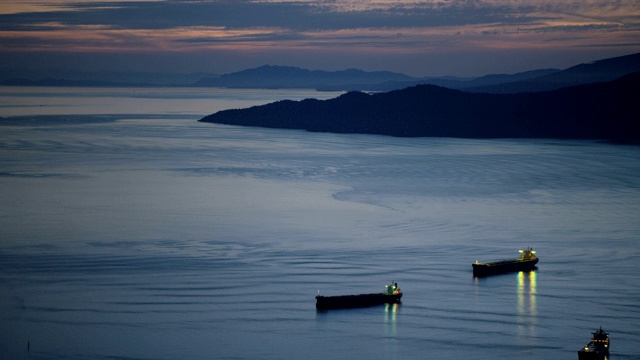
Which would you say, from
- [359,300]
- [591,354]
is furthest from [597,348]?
[359,300]

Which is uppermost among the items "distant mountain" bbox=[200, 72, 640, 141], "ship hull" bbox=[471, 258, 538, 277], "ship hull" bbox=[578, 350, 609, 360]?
"distant mountain" bbox=[200, 72, 640, 141]

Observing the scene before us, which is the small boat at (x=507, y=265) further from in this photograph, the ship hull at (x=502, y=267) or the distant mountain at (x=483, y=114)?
the distant mountain at (x=483, y=114)

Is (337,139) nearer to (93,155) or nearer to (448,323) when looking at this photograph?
(93,155)

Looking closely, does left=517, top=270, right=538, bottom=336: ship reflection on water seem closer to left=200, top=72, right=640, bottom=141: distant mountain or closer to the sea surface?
the sea surface

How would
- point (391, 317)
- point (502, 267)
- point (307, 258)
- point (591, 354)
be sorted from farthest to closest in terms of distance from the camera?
point (307, 258) < point (502, 267) < point (391, 317) < point (591, 354)

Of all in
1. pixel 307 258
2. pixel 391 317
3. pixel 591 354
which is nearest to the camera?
pixel 591 354

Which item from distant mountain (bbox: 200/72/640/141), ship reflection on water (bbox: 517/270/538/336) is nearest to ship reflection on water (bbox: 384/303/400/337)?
ship reflection on water (bbox: 517/270/538/336)

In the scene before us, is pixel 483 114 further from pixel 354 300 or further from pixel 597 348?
pixel 597 348
